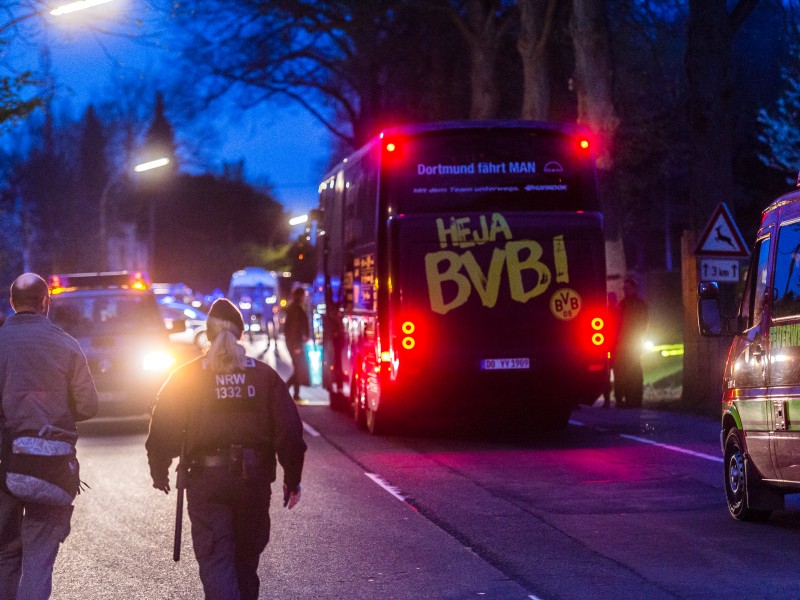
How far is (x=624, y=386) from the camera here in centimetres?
2302

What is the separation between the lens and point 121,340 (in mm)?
20312

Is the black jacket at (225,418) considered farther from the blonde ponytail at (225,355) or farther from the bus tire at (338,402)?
the bus tire at (338,402)

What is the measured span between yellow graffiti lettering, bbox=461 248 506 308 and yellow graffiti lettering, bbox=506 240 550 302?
12 centimetres

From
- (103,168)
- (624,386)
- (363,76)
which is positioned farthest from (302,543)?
(103,168)

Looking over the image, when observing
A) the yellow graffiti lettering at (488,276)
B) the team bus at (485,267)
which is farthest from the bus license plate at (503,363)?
the yellow graffiti lettering at (488,276)

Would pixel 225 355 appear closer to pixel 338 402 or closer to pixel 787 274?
pixel 787 274

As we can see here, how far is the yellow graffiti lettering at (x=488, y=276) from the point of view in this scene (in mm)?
17484

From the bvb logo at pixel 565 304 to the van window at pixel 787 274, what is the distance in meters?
7.27

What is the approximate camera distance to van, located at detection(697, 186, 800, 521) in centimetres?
991

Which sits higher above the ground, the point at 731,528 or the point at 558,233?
the point at 558,233

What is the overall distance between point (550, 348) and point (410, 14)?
23.1 meters

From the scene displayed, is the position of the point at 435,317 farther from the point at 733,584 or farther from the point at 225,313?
the point at 225,313

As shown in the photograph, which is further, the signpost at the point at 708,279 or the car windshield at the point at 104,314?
the car windshield at the point at 104,314

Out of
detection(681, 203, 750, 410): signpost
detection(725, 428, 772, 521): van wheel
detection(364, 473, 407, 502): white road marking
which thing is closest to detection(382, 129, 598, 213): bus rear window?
detection(681, 203, 750, 410): signpost
